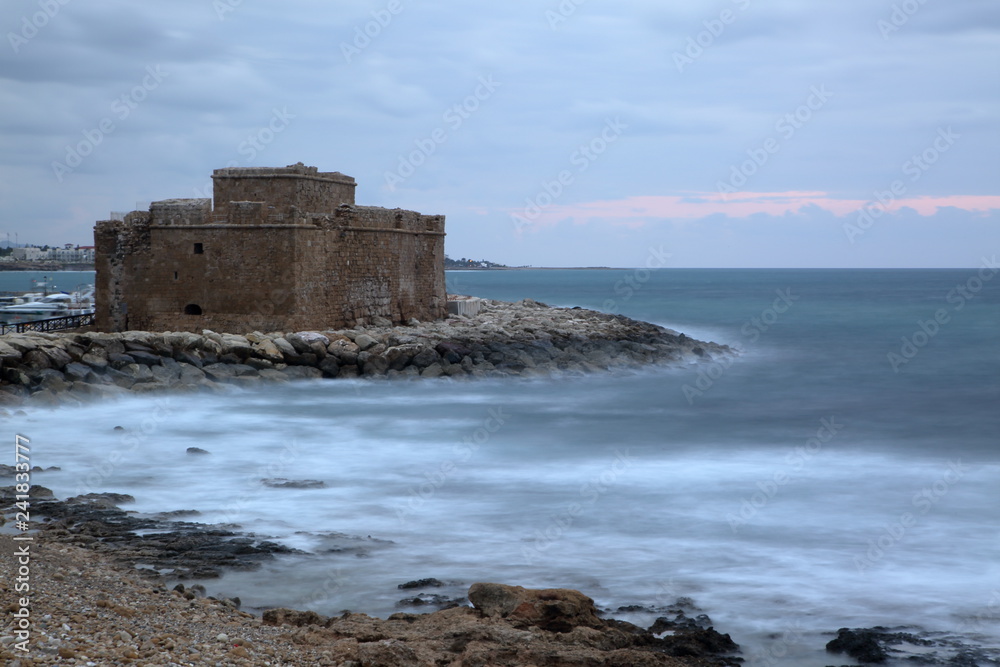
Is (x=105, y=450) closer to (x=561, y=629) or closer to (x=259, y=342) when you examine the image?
(x=259, y=342)

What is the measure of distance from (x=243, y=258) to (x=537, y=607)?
13.1 m

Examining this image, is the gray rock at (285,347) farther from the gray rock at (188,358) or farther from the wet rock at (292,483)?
the wet rock at (292,483)

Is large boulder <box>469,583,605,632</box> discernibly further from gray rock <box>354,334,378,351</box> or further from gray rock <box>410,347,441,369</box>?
gray rock <box>354,334,378,351</box>

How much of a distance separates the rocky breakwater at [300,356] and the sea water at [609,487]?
1.65 ft

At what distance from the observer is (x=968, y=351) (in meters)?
23.4

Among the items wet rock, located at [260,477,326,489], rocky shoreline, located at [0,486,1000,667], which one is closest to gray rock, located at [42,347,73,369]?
wet rock, located at [260,477,326,489]

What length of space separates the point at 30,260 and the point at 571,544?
142m

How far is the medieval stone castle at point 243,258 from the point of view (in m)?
17.1

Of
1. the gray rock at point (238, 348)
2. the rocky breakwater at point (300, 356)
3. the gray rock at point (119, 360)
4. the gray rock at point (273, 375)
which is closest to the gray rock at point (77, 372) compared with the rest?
the rocky breakwater at point (300, 356)

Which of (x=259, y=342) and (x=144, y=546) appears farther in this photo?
(x=259, y=342)

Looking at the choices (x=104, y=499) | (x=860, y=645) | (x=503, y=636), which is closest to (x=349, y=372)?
(x=104, y=499)

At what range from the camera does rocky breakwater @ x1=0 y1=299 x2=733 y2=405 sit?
47.0 ft

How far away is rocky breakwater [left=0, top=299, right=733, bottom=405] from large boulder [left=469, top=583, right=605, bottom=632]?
984 centimetres

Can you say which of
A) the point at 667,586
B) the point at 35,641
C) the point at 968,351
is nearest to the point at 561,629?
the point at 667,586
